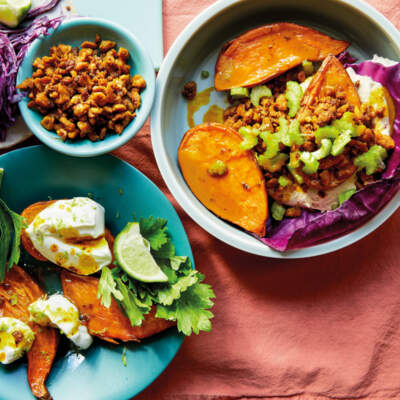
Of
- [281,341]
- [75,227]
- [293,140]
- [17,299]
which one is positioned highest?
[293,140]

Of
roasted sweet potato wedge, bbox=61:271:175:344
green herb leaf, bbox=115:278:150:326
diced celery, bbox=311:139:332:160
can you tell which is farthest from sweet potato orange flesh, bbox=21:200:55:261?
diced celery, bbox=311:139:332:160

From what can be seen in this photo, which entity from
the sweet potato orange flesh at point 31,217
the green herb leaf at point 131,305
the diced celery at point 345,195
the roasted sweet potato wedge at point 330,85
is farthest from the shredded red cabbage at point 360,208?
the sweet potato orange flesh at point 31,217

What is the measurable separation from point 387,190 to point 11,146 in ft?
5.30

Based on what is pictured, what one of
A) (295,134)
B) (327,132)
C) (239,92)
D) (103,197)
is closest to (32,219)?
(103,197)

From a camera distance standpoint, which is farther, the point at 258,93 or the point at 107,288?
the point at 258,93

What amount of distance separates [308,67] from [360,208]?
0.65 meters

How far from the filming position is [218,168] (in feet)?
6.08

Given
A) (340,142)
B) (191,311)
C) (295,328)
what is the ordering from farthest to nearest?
(295,328)
(191,311)
(340,142)

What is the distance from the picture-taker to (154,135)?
185 centimetres

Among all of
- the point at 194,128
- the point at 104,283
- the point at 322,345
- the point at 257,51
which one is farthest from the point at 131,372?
the point at 257,51

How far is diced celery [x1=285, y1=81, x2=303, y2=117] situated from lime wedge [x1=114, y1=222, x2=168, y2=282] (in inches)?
32.9

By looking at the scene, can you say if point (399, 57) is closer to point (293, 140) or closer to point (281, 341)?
point (293, 140)

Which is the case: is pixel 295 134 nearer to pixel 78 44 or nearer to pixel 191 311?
pixel 191 311

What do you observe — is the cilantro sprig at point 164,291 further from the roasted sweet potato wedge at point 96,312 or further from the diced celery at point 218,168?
the diced celery at point 218,168
